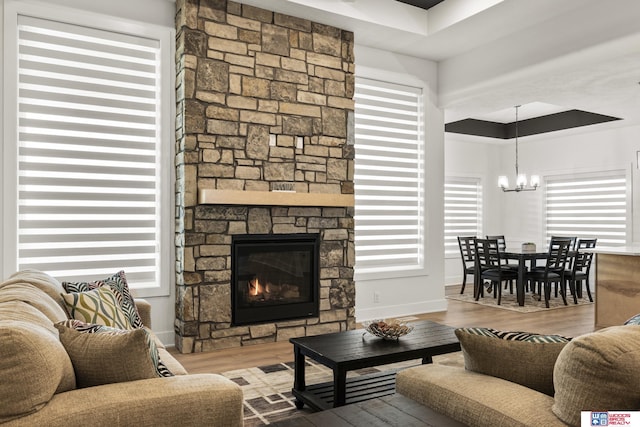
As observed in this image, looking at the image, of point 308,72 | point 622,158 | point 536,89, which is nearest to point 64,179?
point 308,72

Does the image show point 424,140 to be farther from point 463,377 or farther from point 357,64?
point 463,377

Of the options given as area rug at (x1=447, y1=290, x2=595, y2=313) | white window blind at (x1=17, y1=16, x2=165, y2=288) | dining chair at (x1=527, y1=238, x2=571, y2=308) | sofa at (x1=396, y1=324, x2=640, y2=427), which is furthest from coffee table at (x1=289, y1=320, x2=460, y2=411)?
dining chair at (x1=527, y1=238, x2=571, y2=308)

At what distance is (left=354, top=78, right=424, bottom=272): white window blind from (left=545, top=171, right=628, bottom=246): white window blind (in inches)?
164

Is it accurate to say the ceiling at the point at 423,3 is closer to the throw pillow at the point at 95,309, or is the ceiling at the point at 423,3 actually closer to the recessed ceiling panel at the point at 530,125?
the recessed ceiling panel at the point at 530,125

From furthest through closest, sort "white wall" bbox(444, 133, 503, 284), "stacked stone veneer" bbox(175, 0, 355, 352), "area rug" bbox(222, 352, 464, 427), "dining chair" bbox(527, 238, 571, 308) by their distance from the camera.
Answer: "white wall" bbox(444, 133, 503, 284), "dining chair" bbox(527, 238, 571, 308), "stacked stone veneer" bbox(175, 0, 355, 352), "area rug" bbox(222, 352, 464, 427)

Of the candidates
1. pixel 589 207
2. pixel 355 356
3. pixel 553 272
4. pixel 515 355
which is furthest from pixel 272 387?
pixel 589 207

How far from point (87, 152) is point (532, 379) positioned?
3.74 metres

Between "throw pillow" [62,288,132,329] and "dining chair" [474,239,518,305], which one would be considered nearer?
"throw pillow" [62,288,132,329]

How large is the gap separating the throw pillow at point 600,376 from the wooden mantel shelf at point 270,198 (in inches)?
128

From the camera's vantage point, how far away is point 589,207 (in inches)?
340

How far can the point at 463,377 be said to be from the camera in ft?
5.81

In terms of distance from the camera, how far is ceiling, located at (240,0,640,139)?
443cm

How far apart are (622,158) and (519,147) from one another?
1831 millimetres

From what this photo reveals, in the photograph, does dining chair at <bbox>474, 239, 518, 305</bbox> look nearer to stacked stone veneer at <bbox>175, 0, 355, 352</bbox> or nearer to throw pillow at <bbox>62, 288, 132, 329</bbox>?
stacked stone veneer at <bbox>175, 0, 355, 352</bbox>
